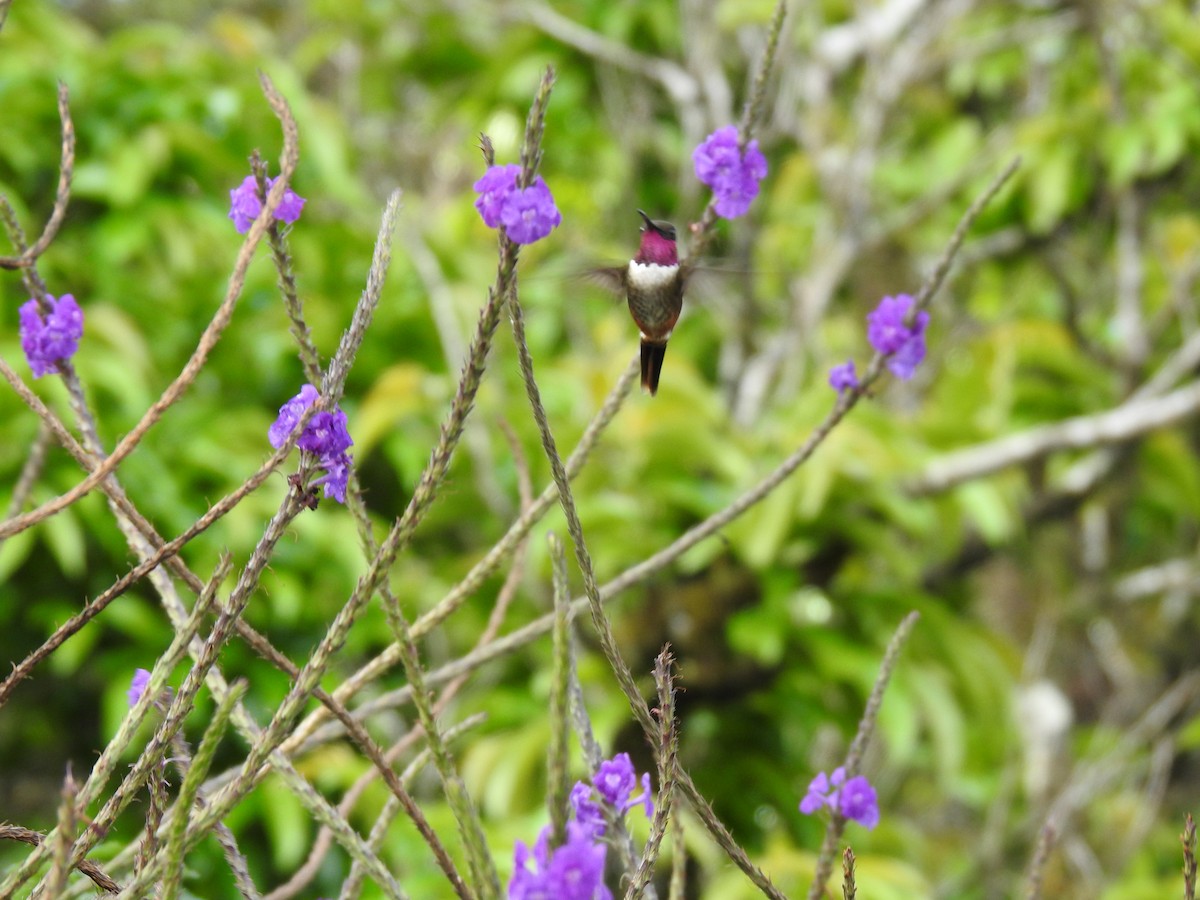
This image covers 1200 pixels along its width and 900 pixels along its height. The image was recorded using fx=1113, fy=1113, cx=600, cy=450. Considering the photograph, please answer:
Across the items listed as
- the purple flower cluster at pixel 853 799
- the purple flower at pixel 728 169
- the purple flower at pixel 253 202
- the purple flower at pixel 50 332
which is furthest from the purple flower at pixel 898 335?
the purple flower at pixel 50 332

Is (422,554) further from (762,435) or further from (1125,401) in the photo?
(1125,401)

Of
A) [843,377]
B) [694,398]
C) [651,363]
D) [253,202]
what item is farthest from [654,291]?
[694,398]

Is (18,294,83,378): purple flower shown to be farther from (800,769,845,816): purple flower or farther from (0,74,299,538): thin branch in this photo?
(800,769,845,816): purple flower

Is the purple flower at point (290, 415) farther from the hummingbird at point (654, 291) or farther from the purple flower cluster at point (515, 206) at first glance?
the hummingbird at point (654, 291)

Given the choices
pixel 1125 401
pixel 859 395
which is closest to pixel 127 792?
pixel 859 395

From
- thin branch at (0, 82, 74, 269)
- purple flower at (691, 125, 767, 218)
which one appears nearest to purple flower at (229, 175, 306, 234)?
thin branch at (0, 82, 74, 269)
